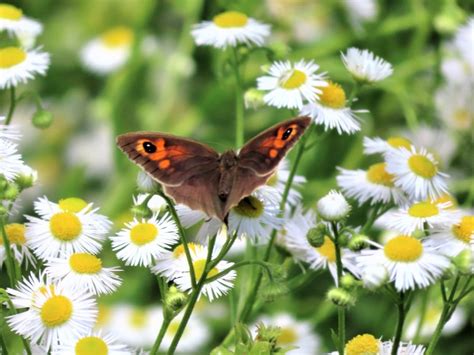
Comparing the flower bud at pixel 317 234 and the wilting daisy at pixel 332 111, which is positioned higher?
the wilting daisy at pixel 332 111

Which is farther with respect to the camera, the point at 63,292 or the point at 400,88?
the point at 400,88

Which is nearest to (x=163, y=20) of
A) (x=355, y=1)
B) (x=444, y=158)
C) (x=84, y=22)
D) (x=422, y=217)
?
(x=84, y=22)

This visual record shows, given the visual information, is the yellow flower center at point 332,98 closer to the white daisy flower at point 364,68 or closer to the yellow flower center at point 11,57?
the white daisy flower at point 364,68

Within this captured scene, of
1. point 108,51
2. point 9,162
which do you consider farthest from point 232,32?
point 108,51

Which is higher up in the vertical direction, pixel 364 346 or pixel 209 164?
pixel 209 164

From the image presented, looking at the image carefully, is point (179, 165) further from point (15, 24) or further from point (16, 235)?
point (15, 24)

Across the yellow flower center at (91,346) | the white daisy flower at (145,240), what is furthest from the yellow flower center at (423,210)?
the yellow flower center at (91,346)

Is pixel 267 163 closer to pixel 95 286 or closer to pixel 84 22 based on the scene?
pixel 95 286
